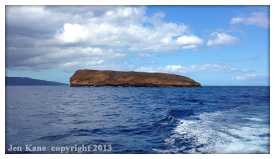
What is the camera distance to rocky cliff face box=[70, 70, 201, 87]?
113750mm

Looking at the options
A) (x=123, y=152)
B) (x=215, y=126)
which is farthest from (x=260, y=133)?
(x=123, y=152)

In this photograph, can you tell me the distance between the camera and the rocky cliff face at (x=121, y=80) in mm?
113750

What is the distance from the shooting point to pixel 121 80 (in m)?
114

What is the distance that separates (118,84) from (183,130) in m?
104

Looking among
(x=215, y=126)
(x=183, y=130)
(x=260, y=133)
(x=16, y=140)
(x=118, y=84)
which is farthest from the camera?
(x=118, y=84)
